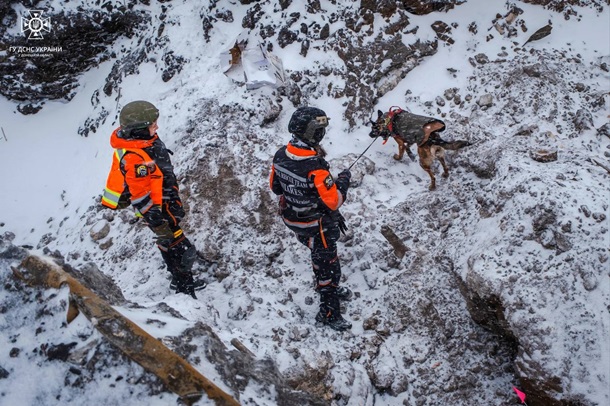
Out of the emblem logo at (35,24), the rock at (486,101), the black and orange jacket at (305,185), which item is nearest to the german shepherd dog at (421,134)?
the rock at (486,101)

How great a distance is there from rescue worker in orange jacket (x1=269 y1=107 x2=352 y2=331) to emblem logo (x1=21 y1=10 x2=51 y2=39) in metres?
6.64

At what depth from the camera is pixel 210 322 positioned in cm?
450

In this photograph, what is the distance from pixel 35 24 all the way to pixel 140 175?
6.27 metres

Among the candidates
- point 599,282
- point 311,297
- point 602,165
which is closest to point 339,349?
point 311,297

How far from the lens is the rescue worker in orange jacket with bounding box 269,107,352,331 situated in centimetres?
469

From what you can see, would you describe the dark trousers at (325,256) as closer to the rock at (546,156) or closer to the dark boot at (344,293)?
the dark boot at (344,293)

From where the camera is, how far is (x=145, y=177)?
4.74 metres

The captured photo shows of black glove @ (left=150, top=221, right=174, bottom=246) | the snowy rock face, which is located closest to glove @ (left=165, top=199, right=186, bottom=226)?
black glove @ (left=150, top=221, right=174, bottom=246)

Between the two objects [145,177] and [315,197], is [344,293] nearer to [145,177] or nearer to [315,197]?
[315,197]

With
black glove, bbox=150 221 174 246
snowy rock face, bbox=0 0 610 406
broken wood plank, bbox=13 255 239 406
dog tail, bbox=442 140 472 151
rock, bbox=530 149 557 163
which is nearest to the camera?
broken wood plank, bbox=13 255 239 406

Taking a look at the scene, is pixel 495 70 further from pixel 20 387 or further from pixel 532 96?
pixel 20 387

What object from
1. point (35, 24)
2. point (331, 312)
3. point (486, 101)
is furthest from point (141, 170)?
point (35, 24)

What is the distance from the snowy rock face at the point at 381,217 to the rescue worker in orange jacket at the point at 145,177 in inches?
34.6

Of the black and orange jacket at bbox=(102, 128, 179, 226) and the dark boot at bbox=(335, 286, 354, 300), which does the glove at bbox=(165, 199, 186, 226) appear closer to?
the black and orange jacket at bbox=(102, 128, 179, 226)
